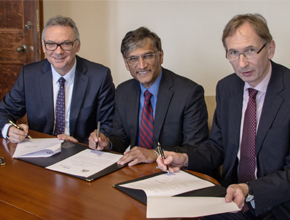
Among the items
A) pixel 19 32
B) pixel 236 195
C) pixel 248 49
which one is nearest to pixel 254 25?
pixel 248 49

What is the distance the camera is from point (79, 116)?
2.48 metres

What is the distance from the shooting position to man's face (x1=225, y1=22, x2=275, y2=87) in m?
1.60

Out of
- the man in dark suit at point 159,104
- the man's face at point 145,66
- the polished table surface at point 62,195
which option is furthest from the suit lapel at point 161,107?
the polished table surface at point 62,195

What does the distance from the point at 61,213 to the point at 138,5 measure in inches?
113

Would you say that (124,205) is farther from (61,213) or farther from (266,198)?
(266,198)

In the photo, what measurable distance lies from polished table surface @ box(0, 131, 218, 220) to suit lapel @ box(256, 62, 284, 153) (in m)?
0.44

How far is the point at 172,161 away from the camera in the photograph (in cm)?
154

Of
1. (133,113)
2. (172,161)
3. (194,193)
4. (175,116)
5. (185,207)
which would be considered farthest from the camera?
(133,113)

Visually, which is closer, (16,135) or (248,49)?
(248,49)

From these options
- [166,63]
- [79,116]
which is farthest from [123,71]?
[79,116]

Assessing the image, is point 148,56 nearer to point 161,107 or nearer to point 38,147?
point 161,107

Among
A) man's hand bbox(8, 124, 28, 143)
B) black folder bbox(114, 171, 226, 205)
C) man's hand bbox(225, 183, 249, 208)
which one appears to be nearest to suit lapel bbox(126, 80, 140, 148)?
man's hand bbox(8, 124, 28, 143)

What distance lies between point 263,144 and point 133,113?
0.92 meters

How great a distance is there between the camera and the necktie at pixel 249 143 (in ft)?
5.48
